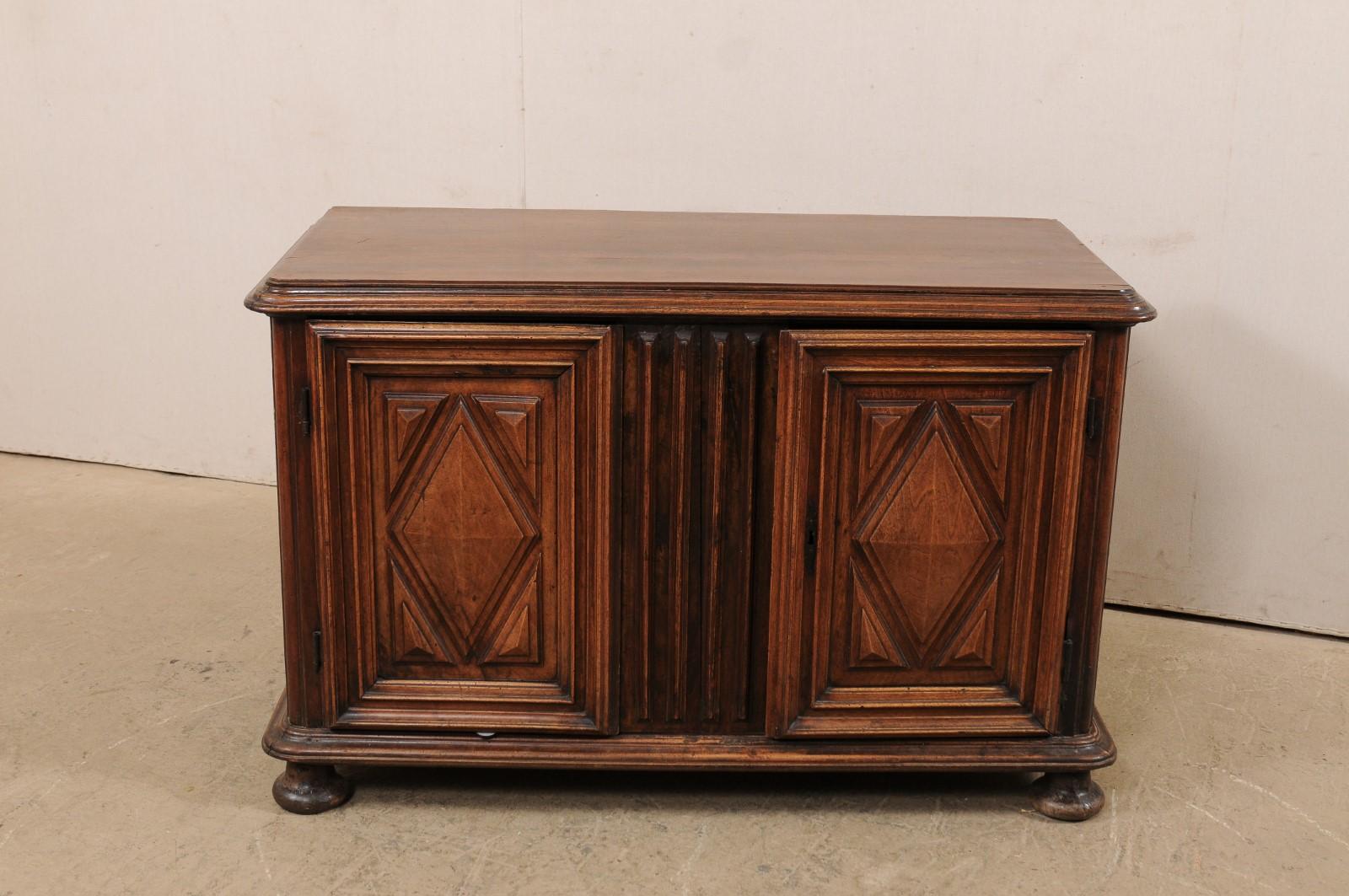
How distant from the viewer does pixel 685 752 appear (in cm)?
258

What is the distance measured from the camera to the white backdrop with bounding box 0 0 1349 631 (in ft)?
10.5

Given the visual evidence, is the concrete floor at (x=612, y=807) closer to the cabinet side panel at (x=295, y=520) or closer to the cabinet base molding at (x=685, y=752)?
the cabinet base molding at (x=685, y=752)

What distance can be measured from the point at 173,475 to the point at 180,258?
1.86ft

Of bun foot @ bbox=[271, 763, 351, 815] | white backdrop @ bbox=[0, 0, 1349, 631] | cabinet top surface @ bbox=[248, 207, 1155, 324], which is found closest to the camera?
cabinet top surface @ bbox=[248, 207, 1155, 324]

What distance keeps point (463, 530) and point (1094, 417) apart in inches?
38.4

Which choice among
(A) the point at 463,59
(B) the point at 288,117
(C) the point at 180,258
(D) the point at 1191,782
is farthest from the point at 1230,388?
(C) the point at 180,258

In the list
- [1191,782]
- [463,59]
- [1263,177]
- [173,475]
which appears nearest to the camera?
[1191,782]

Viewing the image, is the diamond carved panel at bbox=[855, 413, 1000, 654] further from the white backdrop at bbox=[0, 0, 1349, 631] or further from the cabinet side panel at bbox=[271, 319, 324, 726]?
the white backdrop at bbox=[0, 0, 1349, 631]

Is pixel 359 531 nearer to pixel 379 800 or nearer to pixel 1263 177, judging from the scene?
pixel 379 800

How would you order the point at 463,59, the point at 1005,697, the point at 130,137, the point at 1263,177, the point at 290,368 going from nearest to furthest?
the point at 290,368 → the point at 1005,697 → the point at 1263,177 → the point at 463,59 → the point at 130,137

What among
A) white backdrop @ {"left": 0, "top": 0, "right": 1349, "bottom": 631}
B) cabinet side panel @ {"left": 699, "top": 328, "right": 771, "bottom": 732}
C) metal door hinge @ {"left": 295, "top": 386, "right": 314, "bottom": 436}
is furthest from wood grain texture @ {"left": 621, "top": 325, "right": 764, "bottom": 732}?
white backdrop @ {"left": 0, "top": 0, "right": 1349, "bottom": 631}

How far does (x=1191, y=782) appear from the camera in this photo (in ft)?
9.00

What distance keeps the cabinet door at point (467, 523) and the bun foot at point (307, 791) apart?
12 centimetres

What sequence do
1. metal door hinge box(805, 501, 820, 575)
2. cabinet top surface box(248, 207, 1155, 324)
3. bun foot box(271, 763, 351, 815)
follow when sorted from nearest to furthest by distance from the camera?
cabinet top surface box(248, 207, 1155, 324)
metal door hinge box(805, 501, 820, 575)
bun foot box(271, 763, 351, 815)
